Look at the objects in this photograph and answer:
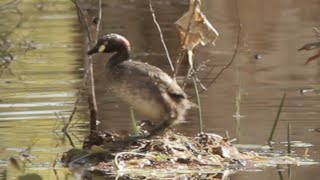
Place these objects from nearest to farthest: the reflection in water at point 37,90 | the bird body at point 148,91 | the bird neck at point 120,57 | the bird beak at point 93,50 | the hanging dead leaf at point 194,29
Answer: the reflection in water at point 37,90 → the bird body at point 148,91 → the bird beak at point 93,50 → the bird neck at point 120,57 → the hanging dead leaf at point 194,29

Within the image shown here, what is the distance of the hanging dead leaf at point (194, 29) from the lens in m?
11.6

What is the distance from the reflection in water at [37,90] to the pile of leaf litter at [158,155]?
1.19ft

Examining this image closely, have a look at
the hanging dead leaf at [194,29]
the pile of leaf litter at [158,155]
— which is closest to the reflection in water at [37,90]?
the pile of leaf litter at [158,155]

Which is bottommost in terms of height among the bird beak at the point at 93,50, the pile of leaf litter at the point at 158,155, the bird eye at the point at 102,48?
the pile of leaf litter at the point at 158,155

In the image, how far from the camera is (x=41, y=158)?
36.1 feet

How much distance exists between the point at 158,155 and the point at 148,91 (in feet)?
1.91

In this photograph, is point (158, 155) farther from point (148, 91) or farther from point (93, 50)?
point (93, 50)

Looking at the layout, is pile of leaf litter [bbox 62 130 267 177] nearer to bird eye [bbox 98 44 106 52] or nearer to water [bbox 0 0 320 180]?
water [bbox 0 0 320 180]

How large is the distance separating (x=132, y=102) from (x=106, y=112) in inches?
88.1

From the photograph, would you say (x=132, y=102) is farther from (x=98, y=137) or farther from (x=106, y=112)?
(x=106, y=112)

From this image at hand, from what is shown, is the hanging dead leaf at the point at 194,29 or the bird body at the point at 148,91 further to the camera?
the hanging dead leaf at the point at 194,29

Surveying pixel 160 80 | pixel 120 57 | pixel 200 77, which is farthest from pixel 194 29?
pixel 200 77

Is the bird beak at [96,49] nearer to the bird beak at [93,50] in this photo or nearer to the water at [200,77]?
the bird beak at [93,50]

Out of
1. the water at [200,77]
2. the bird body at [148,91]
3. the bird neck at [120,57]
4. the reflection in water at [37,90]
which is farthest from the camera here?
the water at [200,77]
